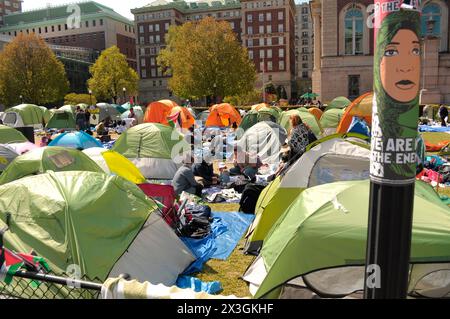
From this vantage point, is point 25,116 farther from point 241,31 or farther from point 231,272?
point 241,31

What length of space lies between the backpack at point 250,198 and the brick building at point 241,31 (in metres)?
63.6

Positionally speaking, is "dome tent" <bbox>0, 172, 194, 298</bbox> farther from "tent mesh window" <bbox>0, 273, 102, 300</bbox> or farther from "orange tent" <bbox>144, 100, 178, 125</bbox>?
"orange tent" <bbox>144, 100, 178, 125</bbox>

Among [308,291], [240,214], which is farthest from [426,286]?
[240,214]

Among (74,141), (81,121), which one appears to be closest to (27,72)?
(81,121)

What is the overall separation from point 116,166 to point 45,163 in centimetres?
165

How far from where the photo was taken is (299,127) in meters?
9.12

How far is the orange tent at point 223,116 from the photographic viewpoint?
77.5 ft

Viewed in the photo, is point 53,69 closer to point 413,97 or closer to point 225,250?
point 225,250

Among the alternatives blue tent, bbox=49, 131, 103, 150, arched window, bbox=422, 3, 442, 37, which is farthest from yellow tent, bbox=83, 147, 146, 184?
arched window, bbox=422, 3, 442, 37

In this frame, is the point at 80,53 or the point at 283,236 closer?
the point at 283,236

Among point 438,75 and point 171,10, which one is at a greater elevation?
point 171,10
